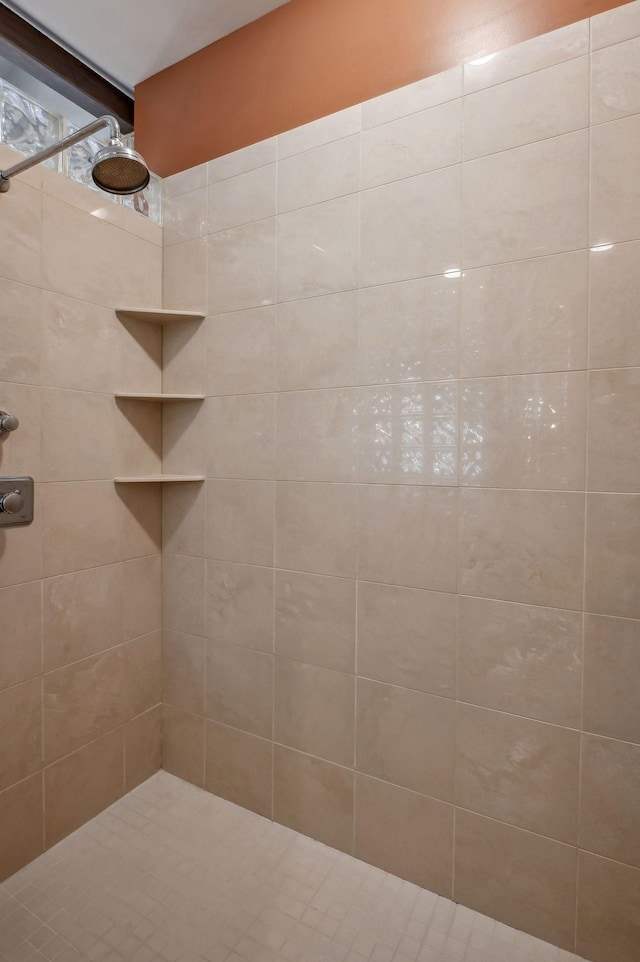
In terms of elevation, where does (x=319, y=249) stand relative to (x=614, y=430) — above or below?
above

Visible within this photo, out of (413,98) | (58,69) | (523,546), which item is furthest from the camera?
(58,69)

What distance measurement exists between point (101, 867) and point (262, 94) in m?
2.34

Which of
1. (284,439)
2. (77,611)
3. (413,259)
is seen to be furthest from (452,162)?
(77,611)

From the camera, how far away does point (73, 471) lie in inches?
58.7

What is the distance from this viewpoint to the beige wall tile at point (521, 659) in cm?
115

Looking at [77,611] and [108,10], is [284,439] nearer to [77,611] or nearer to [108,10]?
[77,611]

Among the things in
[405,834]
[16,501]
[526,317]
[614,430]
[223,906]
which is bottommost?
[223,906]

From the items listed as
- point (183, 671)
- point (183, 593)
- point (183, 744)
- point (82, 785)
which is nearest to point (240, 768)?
point (183, 744)

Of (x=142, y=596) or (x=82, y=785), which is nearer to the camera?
(x=82, y=785)

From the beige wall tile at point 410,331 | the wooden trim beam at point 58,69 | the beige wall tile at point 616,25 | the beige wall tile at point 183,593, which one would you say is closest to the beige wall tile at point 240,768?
the beige wall tile at point 183,593

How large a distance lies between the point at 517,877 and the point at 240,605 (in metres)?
1.01

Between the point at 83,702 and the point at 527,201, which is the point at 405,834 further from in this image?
the point at 527,201

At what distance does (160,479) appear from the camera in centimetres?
161

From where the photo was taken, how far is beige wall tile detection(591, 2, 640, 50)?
1066mm
